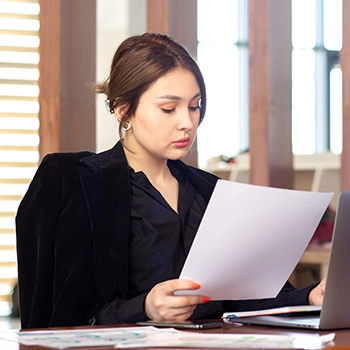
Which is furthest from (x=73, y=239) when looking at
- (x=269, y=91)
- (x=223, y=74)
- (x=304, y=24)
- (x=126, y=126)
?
(x=304, y=24)

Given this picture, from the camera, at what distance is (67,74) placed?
298cm

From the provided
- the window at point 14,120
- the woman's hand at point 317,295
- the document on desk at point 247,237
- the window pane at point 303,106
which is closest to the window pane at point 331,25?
the window pane at point 303,106

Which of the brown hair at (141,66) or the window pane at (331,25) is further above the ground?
the window pane at (331,25)

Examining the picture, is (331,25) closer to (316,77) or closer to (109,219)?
(316,77)

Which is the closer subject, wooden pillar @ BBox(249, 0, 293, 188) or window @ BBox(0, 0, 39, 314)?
wooden pillar @ BBox(249, 0, 293, 188)

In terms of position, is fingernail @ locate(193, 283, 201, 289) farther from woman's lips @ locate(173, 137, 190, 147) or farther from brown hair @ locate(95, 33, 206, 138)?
brown hair @ locate(95, 33, 206, 138)

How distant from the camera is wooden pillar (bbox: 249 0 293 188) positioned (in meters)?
2.76

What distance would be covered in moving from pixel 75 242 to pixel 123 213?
0.42 feet

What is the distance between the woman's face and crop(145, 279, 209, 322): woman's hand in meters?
0.46

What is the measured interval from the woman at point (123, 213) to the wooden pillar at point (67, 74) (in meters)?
1.03

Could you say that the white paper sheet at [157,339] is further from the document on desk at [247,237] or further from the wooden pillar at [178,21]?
the wooden pillar at [178,21]

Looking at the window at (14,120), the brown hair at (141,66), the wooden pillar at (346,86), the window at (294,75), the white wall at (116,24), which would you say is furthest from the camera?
the window at (294,75)

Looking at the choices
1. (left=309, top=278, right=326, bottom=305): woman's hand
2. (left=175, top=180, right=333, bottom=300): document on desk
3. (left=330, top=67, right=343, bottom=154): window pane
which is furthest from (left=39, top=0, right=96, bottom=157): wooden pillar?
(left=330, top=67, right=343, bottom=154): window pane

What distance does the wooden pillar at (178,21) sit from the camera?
112 inches
